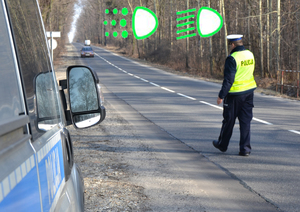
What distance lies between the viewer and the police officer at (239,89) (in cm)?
613

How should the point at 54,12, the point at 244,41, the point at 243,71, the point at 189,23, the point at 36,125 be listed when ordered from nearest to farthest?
the point at 36,125 → the point at 243,71 → the point at 244,41 → the point at 189,23 → the point at 54,12

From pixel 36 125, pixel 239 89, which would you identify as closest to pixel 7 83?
pixel 36 125

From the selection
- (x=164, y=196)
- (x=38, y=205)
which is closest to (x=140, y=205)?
(x=164, y=196)

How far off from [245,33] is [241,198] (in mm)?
30996

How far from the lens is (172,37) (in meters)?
45.7

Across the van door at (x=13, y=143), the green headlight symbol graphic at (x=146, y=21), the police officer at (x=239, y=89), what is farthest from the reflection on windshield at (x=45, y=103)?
the green headlight symbol graphic at (x=146, y=21)

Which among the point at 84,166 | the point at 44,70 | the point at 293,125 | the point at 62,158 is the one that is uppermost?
the point at 44,70

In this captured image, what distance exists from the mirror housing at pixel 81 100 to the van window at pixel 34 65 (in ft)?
1.12

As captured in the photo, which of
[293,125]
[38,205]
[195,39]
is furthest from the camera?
[195,39]

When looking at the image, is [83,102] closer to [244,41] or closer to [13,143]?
[13,143]

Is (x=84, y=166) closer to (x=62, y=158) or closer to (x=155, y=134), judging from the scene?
(x=155, y=134)

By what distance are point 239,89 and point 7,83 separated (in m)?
5.37

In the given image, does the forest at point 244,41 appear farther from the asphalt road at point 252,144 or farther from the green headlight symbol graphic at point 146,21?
the asphalt road at point 252,144

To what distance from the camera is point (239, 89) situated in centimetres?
621
